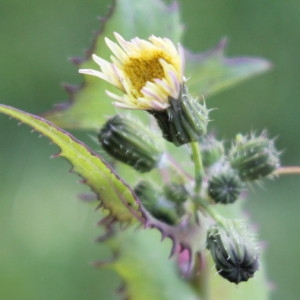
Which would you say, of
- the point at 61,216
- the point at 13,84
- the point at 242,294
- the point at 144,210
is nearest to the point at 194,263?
the point at 242,294

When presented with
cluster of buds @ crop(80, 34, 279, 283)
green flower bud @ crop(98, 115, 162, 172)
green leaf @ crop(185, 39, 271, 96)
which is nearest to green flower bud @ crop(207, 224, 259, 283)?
cluster of buds @ crop(80, 34, 279, 283)

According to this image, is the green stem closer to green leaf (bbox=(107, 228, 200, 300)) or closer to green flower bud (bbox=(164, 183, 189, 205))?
green flower bud (bbox=(164, 183, 189, 205))

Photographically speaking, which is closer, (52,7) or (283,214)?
(283,214)

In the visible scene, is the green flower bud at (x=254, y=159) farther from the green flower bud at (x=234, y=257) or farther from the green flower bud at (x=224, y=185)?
the green flower bud at (x=234, y=257)

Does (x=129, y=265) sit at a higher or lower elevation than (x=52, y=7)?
lower

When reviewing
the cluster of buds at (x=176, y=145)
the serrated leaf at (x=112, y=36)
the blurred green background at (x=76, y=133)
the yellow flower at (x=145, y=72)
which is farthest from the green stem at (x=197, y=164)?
the blurred green background at (x=76, y=133)

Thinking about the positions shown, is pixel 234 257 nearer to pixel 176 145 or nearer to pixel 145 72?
pixel 176 145

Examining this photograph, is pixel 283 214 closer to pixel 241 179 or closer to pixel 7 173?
pixel 7 173
